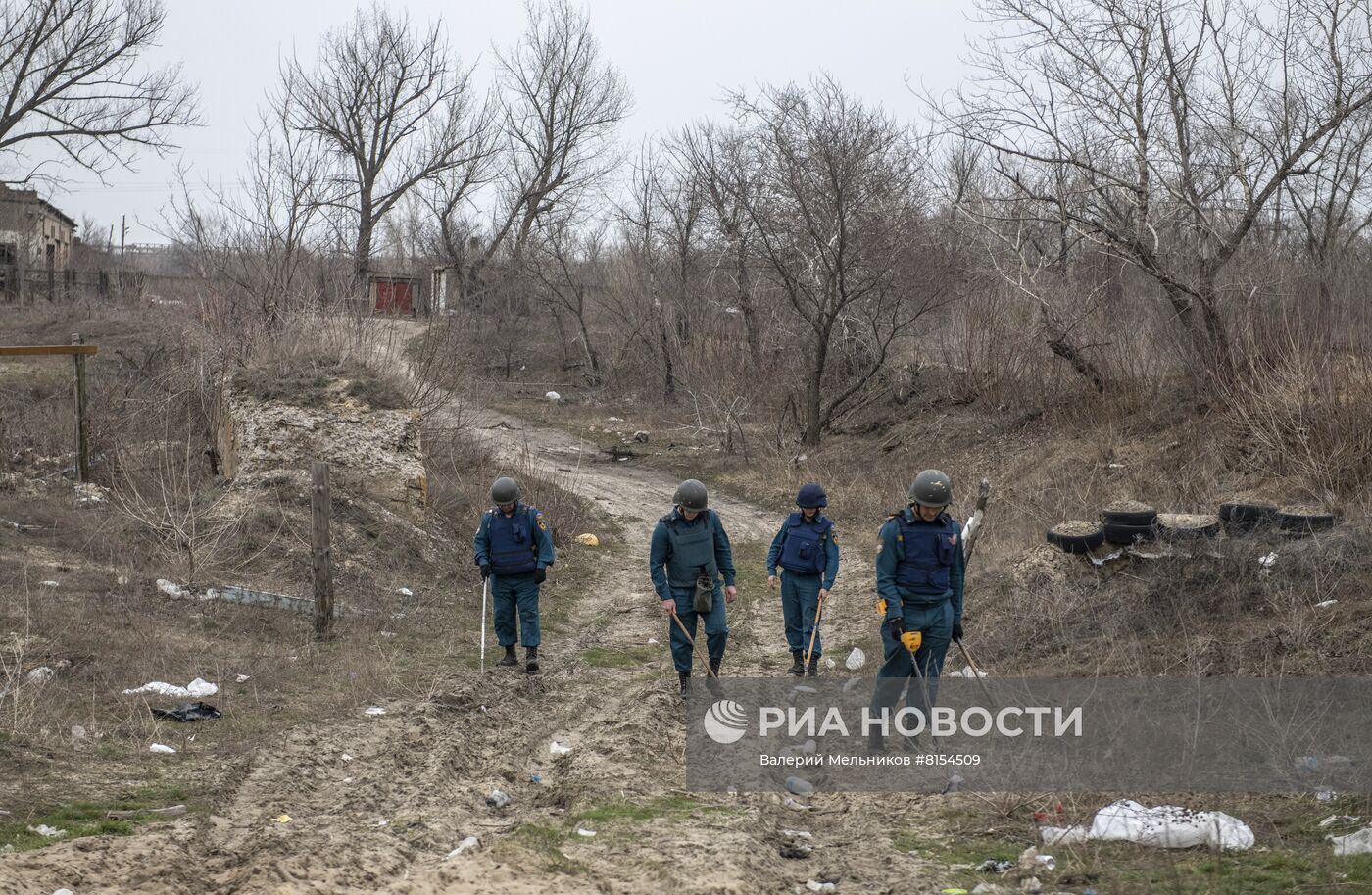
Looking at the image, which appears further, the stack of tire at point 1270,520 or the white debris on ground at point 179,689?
the stack of tire at point 1270,520

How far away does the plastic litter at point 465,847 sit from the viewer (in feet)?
19.1

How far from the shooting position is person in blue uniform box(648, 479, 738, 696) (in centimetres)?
916

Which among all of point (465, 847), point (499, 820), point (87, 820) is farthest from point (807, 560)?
point (87, 820)

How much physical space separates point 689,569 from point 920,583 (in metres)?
2.16

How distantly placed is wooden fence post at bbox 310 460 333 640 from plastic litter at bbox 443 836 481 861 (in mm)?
5225

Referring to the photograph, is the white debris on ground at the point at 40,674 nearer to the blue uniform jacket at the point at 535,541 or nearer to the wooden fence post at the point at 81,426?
the blue uniform jacket at the point at 535,541

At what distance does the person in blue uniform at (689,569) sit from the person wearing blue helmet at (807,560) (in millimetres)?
563

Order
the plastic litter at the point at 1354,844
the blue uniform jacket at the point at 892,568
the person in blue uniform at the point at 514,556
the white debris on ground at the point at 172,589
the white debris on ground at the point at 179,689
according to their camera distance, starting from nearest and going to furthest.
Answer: the plastic litter at the point at 1354,844 < the blue uniform jacket at the point at 892,568 < the white debris on ground at the point at 179,689 < the person in blue uniform at the point at 514,556 < the white debris on ground at the point at 172,589

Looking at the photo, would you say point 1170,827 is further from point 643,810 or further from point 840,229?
point 840,229

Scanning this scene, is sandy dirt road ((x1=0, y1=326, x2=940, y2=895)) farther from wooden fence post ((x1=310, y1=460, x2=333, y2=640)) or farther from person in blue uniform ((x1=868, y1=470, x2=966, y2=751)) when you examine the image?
wooden fence post ((x1=310, y1=460, x2=333, y2=640))

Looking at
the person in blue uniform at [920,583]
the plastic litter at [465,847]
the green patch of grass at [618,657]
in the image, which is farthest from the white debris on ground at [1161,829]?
the green patch of grass at [618,657]

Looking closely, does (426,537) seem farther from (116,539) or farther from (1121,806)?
(1121,806)

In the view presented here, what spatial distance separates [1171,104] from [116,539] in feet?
49.8

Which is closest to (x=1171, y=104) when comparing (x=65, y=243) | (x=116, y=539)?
(x=116, y=539)
